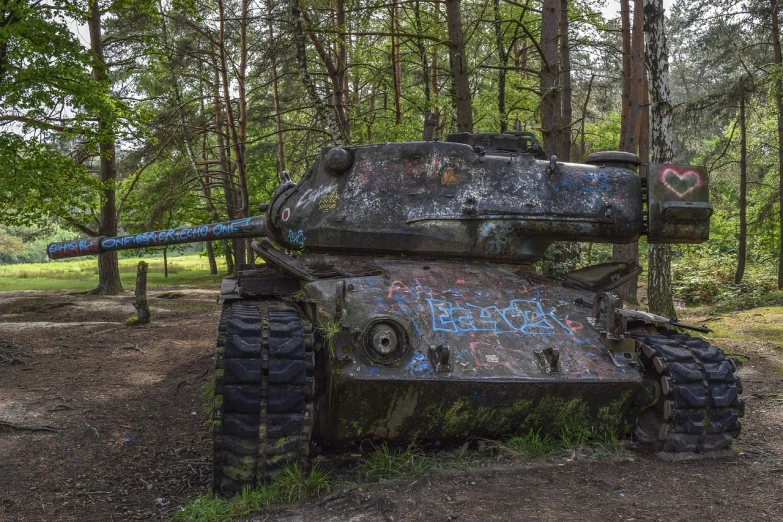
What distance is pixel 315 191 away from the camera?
22.9 ft

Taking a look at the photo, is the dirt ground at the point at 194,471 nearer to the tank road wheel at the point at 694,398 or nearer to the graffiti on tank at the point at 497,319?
the tank road wheel at the point at 694,398

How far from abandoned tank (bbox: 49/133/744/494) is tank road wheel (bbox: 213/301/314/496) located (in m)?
0.01

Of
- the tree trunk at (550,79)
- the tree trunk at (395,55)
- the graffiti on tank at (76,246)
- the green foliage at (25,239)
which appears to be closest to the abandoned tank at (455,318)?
the graffiti on tank at (76,246)

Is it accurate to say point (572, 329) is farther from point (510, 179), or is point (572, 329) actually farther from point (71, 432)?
point (71, 432)

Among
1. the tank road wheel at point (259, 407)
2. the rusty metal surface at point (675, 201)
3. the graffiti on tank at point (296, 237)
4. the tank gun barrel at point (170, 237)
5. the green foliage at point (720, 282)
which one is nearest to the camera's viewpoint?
the tank road wheel at point (259, 407)

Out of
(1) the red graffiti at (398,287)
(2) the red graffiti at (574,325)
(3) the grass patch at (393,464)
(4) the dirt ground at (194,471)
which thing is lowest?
(4) the dirt ground at (194,471)

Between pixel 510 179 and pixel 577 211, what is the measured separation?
652mm

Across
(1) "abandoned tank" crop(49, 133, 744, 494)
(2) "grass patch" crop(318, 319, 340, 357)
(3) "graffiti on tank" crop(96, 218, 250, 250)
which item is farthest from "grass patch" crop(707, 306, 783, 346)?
(2) "grass patch" crop(318, 319, 340, 357)

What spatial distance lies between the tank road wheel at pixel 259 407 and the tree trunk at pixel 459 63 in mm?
7538

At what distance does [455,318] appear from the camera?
5629 mm

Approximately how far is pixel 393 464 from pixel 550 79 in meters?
7.87

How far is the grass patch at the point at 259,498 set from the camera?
4.64 m

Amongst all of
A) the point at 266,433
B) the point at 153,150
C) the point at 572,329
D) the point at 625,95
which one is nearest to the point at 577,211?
the point at 572,329

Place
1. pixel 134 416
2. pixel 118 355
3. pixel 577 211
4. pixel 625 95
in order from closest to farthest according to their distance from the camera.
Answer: pixel 577 211
pixel 134 416
pixel 118 355
pixel 625 95
